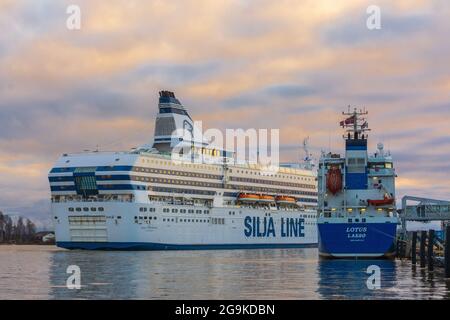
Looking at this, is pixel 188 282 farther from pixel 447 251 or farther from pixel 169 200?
pixel 169 200

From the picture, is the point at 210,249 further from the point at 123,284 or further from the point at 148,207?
the point at 123,284

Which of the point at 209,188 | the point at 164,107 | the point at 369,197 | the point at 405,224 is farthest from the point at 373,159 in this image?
the point at 164,107

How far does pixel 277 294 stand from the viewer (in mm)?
31484

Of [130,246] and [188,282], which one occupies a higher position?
[130,246]

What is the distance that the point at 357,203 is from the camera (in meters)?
59.5

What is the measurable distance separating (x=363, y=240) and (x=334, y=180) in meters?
5.78

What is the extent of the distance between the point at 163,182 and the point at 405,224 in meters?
28.9

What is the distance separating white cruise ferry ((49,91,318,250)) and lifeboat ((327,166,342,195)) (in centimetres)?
2830

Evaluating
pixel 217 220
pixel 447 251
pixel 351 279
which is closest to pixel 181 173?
pixel 217 220

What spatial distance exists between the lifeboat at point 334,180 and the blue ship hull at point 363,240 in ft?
12.0

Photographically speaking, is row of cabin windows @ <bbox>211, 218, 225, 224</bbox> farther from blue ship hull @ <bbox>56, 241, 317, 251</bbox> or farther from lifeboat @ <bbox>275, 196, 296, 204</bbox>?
lifeboat @ <bbox>275, 196, 296, 204</bbox>

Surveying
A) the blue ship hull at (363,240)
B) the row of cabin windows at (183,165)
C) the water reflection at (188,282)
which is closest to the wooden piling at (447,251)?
the water reflection at (188,282)

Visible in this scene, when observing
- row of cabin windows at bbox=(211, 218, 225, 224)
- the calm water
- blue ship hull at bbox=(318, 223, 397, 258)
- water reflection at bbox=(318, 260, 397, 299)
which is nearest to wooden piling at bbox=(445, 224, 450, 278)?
the calm water

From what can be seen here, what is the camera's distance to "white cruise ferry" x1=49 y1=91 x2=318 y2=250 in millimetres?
84250
